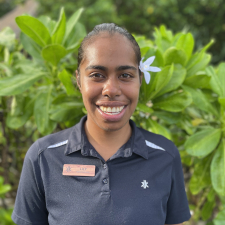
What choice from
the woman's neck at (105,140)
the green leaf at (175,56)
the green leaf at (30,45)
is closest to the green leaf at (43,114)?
the green leaf at (30,45)

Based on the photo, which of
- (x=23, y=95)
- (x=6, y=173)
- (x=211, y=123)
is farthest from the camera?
(x=6, y=173)

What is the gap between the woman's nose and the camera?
1081 millimetres

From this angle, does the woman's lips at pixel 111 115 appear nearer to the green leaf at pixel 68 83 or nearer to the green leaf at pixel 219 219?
the green leaf at pixel 68 83

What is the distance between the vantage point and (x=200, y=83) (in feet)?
5.38

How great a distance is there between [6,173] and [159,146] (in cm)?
150

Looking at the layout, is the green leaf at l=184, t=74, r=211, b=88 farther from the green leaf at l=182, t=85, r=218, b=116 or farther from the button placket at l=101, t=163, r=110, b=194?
the button placket at l=101, t=163, r=110, b=194

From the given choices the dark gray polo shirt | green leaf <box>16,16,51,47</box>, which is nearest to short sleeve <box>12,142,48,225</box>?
the dark gray polo shirt

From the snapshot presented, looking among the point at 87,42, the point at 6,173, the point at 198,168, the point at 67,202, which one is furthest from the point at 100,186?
the point at 6,173

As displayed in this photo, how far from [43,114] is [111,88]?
2.48ft

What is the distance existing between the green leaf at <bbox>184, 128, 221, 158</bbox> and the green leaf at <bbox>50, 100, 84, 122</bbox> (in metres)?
0.74

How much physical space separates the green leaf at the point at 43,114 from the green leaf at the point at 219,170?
1.10 m

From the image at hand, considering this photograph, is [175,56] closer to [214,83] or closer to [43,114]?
[214,83]

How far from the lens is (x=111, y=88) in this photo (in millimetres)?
1081

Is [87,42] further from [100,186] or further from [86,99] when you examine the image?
[100,186]
